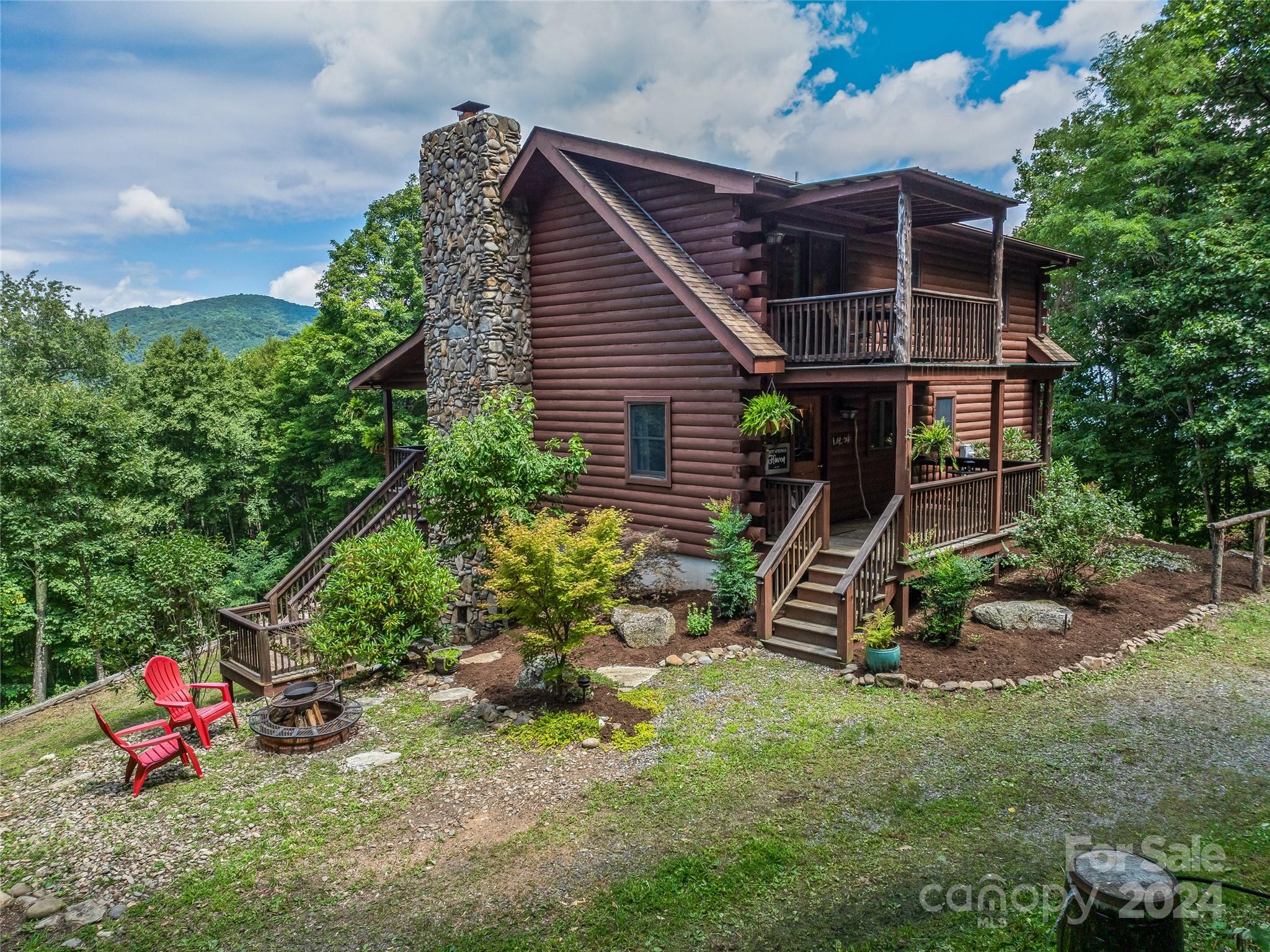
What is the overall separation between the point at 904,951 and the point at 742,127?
25.3 m

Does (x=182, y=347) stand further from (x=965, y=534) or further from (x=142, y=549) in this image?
(x=965, y=534)

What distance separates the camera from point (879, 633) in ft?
31.5

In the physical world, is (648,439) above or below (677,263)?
below

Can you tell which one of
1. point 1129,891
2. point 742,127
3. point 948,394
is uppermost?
point 742,127

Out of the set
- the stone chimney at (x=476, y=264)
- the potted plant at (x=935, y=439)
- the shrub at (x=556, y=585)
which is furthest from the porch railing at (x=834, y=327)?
the stone chimney at (x=476, y=264)

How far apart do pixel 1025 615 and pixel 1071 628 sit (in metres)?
0.65

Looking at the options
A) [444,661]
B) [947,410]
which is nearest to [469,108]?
[444,661]

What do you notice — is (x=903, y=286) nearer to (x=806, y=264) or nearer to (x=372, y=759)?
(x=806, y=264)

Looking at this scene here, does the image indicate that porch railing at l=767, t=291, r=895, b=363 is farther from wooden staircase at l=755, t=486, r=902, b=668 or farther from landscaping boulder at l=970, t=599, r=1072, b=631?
landscaping boulder at l=970, t=599, r=1072, b=631

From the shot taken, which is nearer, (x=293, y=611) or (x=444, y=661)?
(x=444, y=661)

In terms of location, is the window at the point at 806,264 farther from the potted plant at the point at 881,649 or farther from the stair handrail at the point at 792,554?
the potted plant at the point at 881,649

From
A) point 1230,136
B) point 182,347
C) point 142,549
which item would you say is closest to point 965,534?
point 142,549

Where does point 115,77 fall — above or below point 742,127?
below

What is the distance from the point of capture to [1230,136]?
63.3ft
